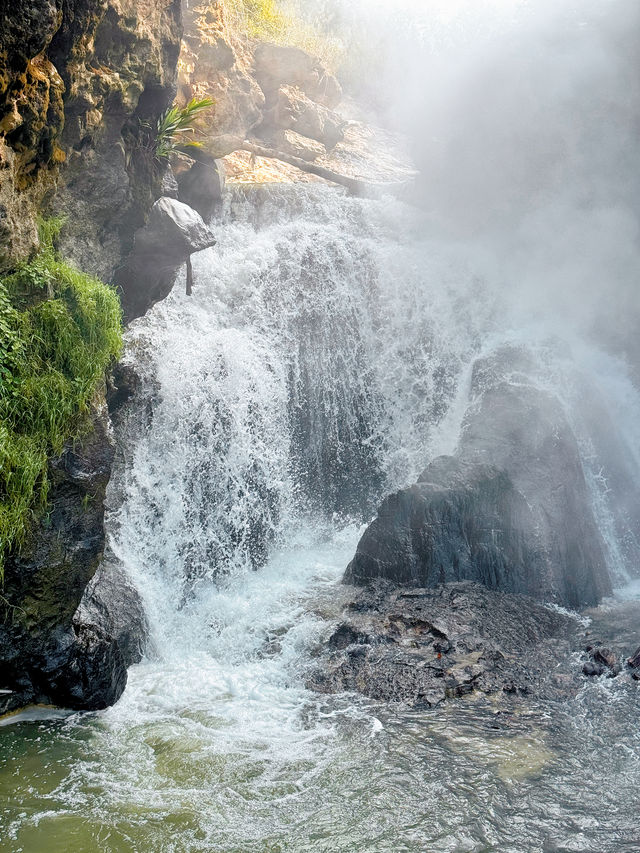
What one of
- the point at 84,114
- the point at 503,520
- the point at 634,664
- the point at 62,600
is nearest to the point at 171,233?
the point at 84,114

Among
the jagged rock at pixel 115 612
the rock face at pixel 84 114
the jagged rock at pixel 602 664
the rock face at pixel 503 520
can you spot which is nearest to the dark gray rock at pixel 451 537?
the rock face at pixel 503 520

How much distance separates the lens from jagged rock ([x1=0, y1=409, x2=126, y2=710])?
18.2ft

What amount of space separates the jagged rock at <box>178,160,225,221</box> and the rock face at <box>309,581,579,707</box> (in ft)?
24.2

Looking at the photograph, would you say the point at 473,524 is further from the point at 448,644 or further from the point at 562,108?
the point at 562,108

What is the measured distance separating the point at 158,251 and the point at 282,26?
18.9 meters

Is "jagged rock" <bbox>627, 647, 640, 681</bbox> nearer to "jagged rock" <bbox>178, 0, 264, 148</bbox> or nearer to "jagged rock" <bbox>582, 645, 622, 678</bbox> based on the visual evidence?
"jagged rock" <bbox>582, 645, 622, 678</bbox>

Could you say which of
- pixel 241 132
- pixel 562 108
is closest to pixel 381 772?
pixel 241 132

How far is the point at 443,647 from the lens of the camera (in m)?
7.14

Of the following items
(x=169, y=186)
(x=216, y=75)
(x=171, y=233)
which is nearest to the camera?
(x=171, y=233)

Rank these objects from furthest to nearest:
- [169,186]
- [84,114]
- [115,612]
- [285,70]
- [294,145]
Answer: [285,70], [294,145], [169,186], [84,114], [115,612]

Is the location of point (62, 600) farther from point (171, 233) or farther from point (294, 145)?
point (294, 145)

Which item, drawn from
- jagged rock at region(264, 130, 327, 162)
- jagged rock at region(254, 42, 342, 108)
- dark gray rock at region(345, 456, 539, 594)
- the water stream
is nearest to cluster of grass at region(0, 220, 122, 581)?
the water stream

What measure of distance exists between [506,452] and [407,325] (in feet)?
13.1

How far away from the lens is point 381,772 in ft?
16.3
